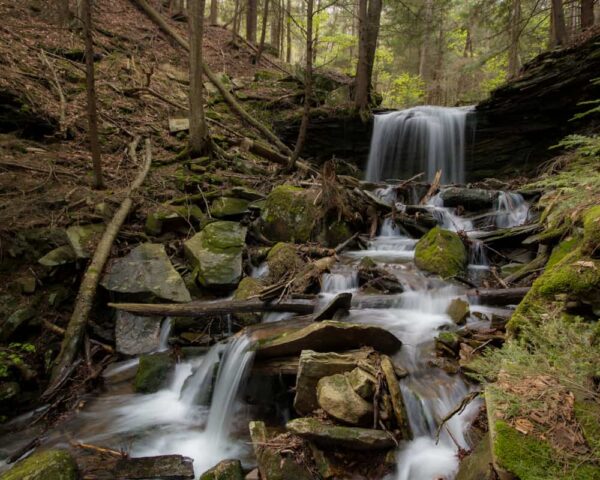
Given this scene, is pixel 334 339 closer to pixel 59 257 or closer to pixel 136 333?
pixel 136 333

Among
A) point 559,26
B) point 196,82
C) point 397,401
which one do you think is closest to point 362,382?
point 397,401

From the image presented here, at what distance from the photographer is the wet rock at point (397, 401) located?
3.42 meters

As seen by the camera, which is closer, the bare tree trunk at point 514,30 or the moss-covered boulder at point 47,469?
the moss-covered boulder at point 47,469

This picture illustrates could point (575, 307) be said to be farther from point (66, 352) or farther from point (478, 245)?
point (66, 352)

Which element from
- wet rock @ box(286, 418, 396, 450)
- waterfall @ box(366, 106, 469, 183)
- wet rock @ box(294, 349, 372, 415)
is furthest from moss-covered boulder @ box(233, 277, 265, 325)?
waterfall @ box(366, 106, 469, 183)

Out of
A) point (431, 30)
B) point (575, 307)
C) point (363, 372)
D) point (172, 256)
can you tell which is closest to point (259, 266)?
point (172, 256)

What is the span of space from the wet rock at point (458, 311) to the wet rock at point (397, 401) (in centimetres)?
189

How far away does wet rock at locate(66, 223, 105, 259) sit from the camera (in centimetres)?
636

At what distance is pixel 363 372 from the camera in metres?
3.64

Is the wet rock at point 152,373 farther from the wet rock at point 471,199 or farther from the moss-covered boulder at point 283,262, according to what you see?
the wet rock at point 471,199

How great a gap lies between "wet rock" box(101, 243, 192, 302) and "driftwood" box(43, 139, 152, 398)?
239 millimetres

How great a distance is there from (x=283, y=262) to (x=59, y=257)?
3.65 meters

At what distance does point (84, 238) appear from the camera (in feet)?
21.8

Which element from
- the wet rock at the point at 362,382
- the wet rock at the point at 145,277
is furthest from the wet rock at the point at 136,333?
the wet rock at the point at 362,382
